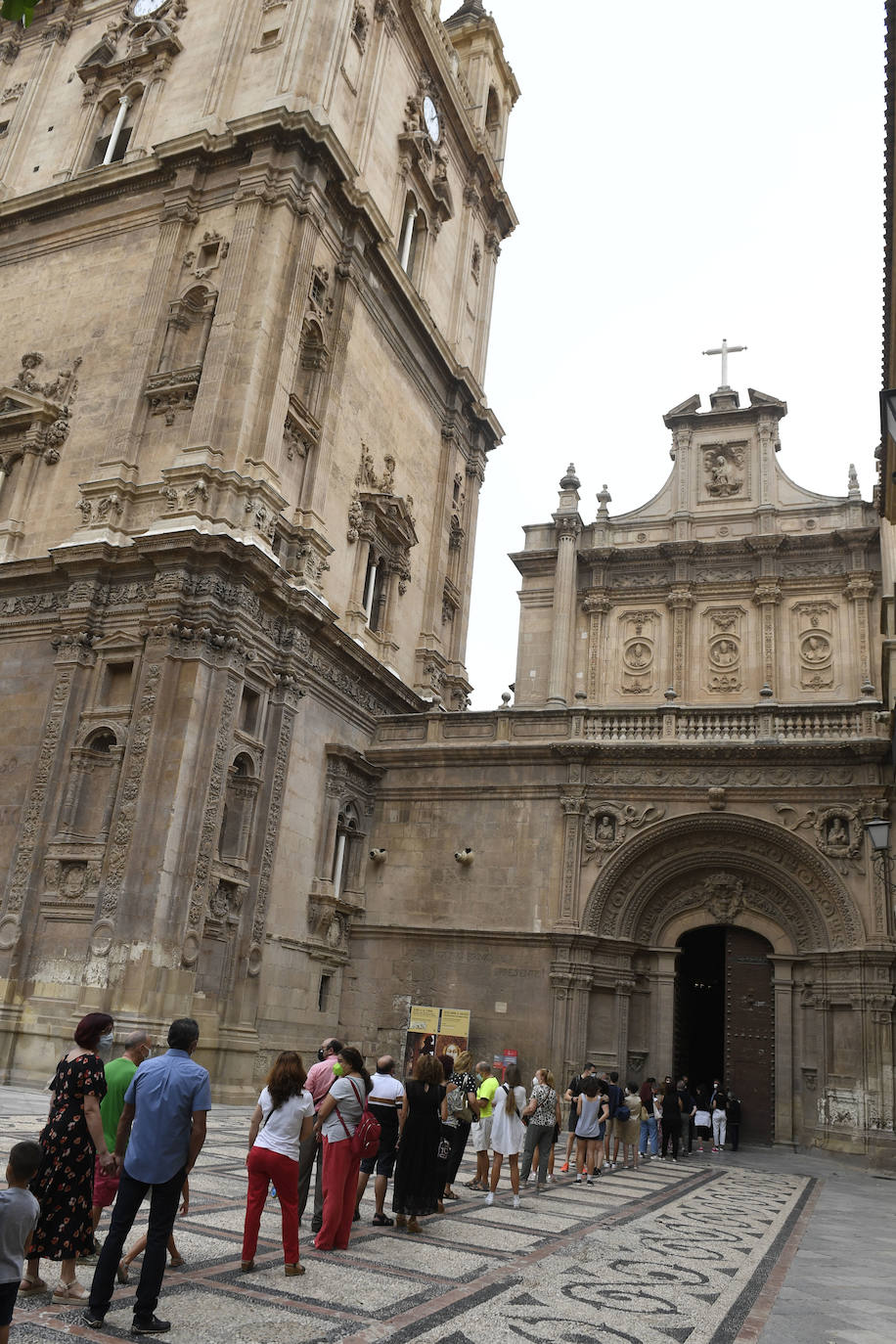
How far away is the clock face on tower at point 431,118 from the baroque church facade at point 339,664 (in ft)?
4.68

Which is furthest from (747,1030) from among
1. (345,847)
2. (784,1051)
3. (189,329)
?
(189,329)

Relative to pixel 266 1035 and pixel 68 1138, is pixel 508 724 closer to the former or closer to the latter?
pixel 266 1035

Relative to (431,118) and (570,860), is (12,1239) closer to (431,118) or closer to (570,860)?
(570,860)

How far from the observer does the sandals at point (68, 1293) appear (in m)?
6.02

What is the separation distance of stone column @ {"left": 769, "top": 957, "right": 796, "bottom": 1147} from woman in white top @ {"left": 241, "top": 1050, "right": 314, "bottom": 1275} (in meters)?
15.2

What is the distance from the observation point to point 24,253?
27219 mm

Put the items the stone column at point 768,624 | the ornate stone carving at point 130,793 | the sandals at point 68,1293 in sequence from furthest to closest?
1. the stone column at point 768,624
2. the ornate stone carving at point 130,793
3. the sandals at point 68,1293

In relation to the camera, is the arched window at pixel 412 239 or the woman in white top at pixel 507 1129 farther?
the arched window at pixel 412 239

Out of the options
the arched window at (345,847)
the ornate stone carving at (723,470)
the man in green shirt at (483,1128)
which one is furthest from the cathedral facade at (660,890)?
the man in green shirt at (483,1128)

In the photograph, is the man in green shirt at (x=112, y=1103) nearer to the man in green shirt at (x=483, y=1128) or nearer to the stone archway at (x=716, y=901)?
the man in green shirt at (x=483, y=1128)

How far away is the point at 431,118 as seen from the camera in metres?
32.4

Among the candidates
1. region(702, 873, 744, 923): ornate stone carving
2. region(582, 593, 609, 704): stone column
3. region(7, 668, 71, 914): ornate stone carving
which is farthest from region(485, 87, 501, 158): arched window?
region(702, 873, 744, 923): ornate stone carving

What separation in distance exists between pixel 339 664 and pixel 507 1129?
13.8 meters

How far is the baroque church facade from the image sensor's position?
1905cm
